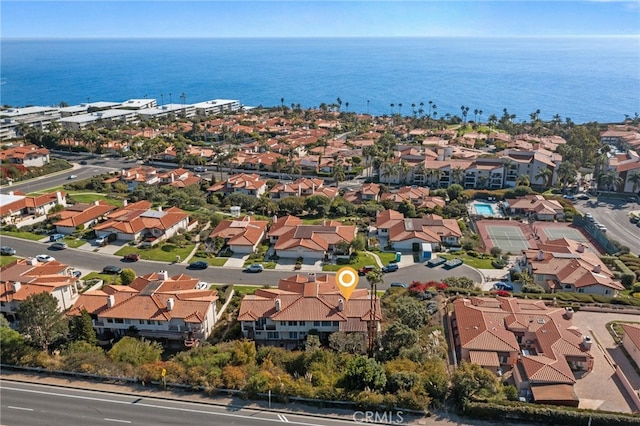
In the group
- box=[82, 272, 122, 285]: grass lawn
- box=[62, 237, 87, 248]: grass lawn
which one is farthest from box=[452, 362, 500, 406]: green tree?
box=[62, 237, 87, 248]: grass lawn

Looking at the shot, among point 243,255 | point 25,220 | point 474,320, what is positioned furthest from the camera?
point 25,220

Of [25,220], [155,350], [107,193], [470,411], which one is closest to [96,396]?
[155,350]

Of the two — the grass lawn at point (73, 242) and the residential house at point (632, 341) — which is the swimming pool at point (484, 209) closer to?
the residential house at point (632, 341)

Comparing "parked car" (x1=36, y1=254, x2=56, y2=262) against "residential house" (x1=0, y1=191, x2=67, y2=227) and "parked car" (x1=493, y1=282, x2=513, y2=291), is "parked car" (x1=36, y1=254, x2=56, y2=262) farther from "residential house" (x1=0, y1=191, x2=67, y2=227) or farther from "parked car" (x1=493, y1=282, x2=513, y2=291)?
"parked car" (x1=493, y1=282, x2=513, y2=291)

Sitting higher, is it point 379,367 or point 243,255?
point 379,367

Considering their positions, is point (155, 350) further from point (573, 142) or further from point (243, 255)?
point (573, 142)

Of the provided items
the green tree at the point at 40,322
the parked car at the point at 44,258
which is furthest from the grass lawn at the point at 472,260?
the parked car at the point at 44,258

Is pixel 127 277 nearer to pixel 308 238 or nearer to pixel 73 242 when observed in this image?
pixel 73 242

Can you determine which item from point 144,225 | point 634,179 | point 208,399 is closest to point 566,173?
point 634,179
